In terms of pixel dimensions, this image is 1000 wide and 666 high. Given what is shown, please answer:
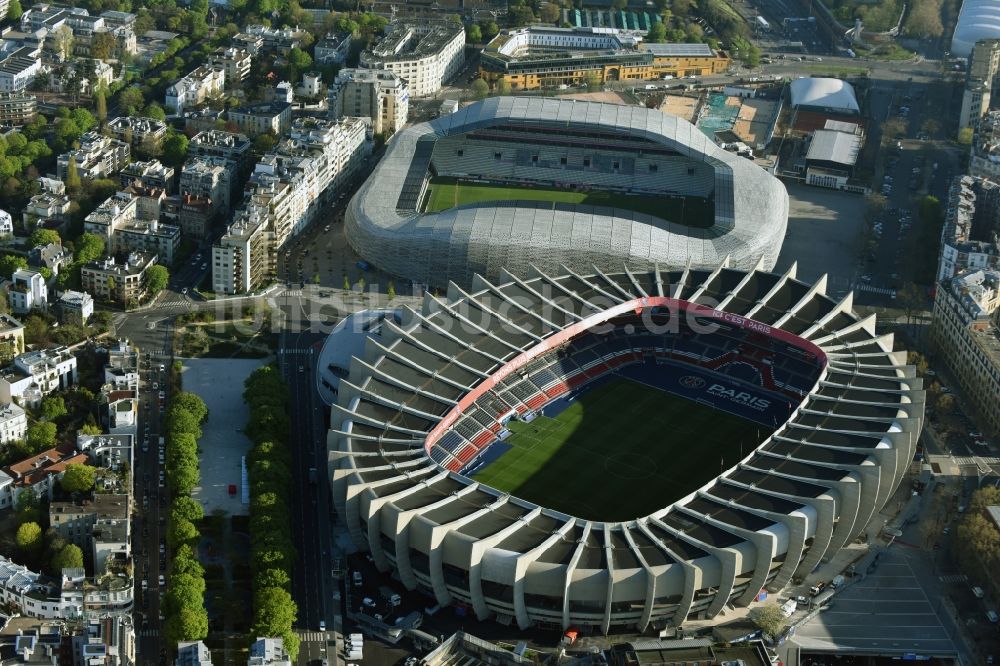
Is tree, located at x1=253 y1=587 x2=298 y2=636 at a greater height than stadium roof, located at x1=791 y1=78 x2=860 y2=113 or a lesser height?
lesser

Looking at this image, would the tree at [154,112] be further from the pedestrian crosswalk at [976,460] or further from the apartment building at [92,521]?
the pedestrian crosswalk at [976,460]

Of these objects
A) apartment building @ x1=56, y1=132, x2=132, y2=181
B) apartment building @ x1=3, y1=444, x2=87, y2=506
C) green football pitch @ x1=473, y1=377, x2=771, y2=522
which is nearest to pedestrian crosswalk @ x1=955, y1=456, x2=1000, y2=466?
green football pitch @ x1=473, y1=377, x2=771, y2=522

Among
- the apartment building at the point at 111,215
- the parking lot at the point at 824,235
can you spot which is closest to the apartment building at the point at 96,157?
the apartment building at the point at 111,215

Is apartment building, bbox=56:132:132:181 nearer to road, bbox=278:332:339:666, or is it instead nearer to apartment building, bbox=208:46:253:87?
apartment building, bbox=208:46:253:87

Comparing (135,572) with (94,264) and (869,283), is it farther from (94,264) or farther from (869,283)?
(869,283)

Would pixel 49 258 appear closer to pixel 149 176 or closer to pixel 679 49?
pixel 149 176
